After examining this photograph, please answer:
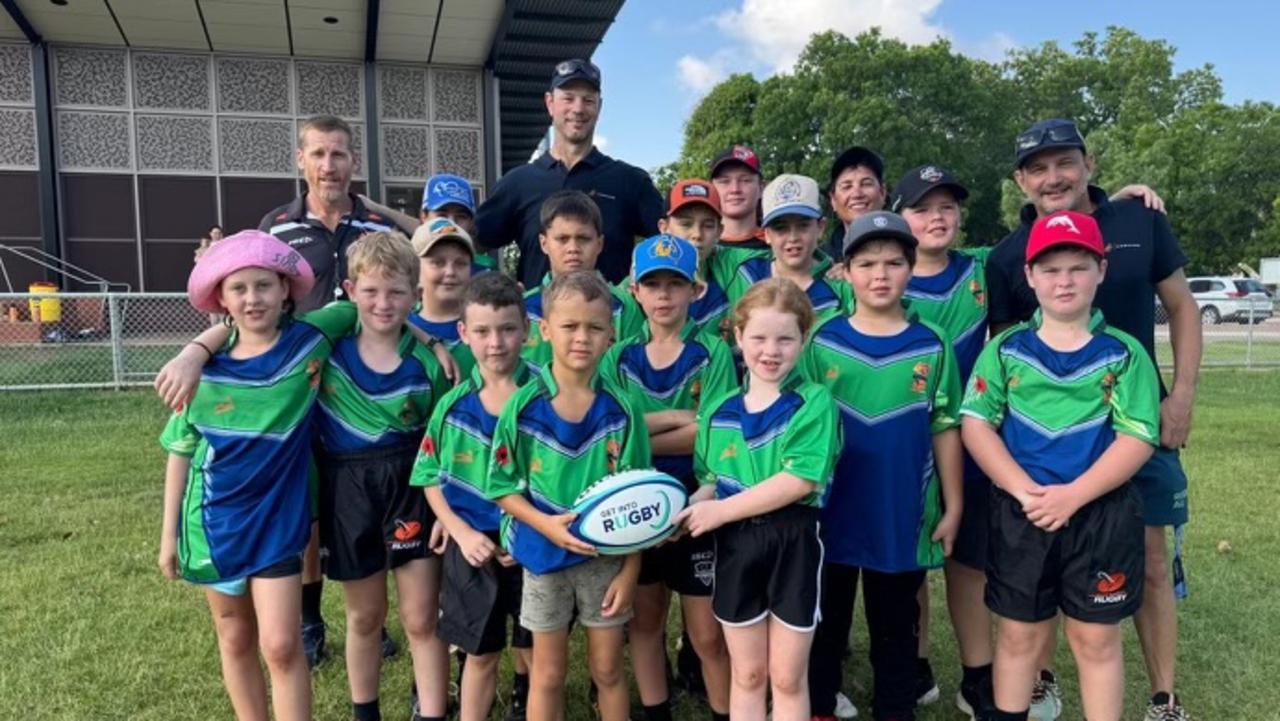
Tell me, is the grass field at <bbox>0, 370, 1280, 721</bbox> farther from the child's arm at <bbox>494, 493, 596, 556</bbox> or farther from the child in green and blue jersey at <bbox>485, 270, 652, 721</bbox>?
the child's arm at <bbox>494, 493, 596, 556</bbox>

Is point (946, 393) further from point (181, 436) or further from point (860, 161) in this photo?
point (181, 436)

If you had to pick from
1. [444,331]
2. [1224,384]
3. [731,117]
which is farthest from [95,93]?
[731,117]

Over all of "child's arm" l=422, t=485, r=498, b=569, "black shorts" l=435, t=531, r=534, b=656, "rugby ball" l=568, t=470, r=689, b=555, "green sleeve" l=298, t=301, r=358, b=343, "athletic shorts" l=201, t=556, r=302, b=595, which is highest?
"green sleeve" l=298, t=301, r=358, b=343

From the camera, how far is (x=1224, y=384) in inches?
514

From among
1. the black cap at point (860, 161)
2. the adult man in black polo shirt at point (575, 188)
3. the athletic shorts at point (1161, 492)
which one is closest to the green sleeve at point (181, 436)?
the adult man in black polo shirt at point (575, 188)

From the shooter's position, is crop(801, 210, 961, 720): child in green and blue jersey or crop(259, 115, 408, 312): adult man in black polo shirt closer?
crop(801, 210, 961, 720): child in green and blue jersey

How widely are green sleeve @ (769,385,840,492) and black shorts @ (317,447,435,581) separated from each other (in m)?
1.37

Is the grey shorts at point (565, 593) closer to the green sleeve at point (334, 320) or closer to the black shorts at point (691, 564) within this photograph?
the black shorts at point (691, 564)

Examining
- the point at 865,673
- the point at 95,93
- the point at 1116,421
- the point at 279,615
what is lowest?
the point at 865,673

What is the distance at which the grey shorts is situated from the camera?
2.83 metres

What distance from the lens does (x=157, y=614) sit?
4.51 metres

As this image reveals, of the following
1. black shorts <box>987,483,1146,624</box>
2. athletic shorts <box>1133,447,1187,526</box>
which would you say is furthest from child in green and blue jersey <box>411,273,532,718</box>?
athletic shorts <box>1133,447,1187,526</box>

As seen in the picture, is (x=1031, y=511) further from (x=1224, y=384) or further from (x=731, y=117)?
(x=731, y=117)

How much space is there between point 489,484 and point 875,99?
40.9 metres
